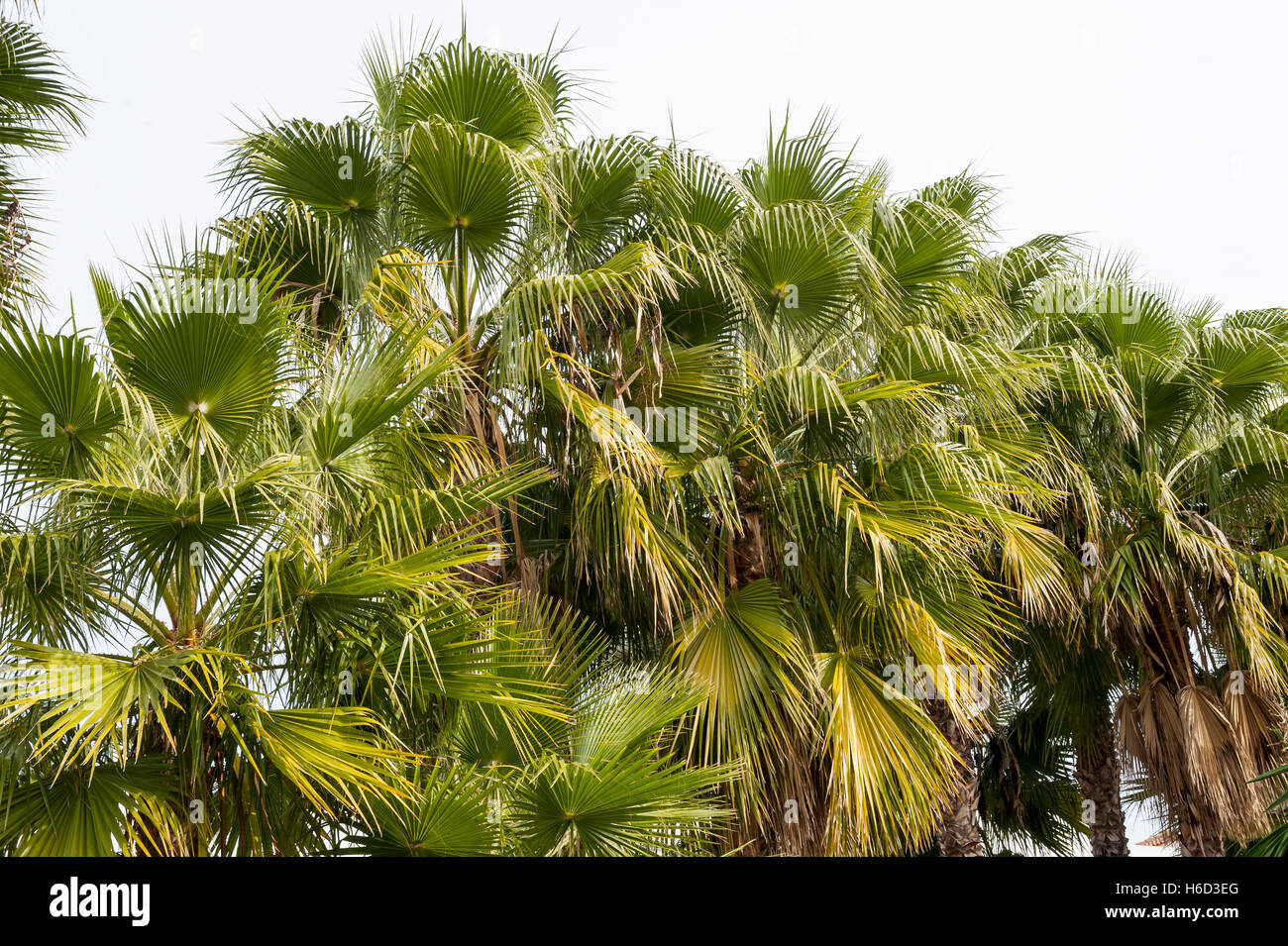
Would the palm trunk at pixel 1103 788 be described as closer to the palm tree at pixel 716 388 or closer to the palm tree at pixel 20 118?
the palm tree at pixel 716 388

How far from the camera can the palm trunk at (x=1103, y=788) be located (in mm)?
9266

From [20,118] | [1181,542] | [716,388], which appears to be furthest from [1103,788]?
[20,118]

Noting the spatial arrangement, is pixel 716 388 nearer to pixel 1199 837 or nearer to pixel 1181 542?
pixel 1181 542

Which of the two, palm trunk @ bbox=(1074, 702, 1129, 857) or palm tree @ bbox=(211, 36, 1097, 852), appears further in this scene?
palm trunk @ bbox=(1074, 702, 1129, 857)

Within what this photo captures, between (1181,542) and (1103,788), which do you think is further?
(1103,788)

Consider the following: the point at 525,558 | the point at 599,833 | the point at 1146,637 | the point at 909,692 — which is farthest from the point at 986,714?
the point at 599,833

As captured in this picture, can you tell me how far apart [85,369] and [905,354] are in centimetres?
463

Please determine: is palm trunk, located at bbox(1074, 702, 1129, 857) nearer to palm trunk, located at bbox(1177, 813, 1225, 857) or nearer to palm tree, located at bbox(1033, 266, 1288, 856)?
A: palm tree, located at bbox(1033, 266, 1288, 856)

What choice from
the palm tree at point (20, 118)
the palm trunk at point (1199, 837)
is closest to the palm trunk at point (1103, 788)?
the palm trunk at point (1199, 837)

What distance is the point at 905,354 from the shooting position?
274 inches

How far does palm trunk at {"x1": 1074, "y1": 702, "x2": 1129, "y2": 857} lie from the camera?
9.27m

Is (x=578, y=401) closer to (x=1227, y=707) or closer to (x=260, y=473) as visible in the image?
(x=260, y=473)

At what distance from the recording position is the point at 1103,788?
370 inches

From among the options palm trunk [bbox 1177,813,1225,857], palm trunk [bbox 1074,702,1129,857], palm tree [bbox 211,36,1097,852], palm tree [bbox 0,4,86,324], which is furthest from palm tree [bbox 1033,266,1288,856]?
palm tree [bbox 0,4,86,324]
